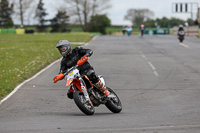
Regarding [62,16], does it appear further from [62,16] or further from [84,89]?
[84,89]

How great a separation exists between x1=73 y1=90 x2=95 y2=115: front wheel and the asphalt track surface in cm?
16

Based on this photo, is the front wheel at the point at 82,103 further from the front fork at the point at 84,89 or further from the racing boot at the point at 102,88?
the racing boot at the point at 102,88

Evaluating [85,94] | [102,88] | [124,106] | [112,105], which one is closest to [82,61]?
[85,94]

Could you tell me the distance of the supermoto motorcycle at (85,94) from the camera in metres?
8.95

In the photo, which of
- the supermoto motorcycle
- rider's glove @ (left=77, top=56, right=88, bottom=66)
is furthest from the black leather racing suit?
rider's glove @ (left=77, top=56, right=88, bottom=66)

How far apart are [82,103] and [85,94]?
228 millimetres

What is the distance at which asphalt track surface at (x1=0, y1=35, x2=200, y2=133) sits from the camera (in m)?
7.82

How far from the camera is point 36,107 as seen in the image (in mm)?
11258

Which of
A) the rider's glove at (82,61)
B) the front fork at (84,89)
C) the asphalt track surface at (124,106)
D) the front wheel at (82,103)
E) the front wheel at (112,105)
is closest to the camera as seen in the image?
the asphalt track surface at (124,106)

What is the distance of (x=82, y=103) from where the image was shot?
9.00m

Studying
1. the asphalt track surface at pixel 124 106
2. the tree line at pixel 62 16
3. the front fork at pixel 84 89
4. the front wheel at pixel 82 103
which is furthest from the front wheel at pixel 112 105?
the tree line at pixel 62 16

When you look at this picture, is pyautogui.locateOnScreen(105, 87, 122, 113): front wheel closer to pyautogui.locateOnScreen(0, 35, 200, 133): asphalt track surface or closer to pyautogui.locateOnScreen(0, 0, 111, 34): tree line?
pyautogui.locateOnScreen(0, 35, 200, 133): asphalt track surface

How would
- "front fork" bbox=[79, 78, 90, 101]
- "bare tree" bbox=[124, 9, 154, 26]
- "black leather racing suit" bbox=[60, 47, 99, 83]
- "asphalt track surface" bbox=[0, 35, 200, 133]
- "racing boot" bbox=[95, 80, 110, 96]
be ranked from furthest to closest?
1. "bare tree" bbox=[124, 9, 154, 26]
2. "racing boot" bbox=[95, 80, 110, 96]
3. "black leather racing suit" bbox=[60, 47, 99, 83]
4. "front fork" bbox=[79, 78, 90, 101]
5. "asphalt track surface" bbox=[0, 35, 200, 133]

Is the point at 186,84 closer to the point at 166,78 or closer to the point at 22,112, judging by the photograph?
the point at 166,78
